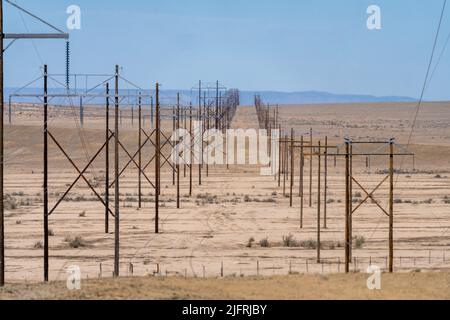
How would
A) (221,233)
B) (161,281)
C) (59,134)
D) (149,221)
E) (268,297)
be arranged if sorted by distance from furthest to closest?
(59,134), (149,221), (221,233), (161,281), (268,297)

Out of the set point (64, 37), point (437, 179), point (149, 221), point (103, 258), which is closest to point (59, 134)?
point (437, 179)

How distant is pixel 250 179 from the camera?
6462 cm

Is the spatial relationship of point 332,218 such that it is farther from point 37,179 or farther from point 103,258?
point 37,179

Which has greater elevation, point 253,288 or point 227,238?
point 253,288

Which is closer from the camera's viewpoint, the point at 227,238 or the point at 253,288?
the point at 253,288

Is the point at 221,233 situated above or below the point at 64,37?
below

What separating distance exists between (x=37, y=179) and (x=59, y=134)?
3806cm

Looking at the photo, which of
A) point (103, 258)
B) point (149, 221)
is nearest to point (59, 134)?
point (149, 221)

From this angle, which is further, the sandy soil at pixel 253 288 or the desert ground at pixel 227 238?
the desert ground at pixel 227 238

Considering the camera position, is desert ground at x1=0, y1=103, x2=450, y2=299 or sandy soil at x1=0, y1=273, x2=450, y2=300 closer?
sandy soil at x1=0, y1=273, x2=450, y2=300

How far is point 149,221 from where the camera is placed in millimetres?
37781
